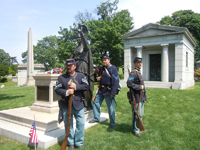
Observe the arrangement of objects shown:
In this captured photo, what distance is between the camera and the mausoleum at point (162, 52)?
15.1 m

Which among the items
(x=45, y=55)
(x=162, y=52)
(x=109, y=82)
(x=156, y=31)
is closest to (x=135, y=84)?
(x=109, y=82)

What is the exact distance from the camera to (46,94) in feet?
19.7

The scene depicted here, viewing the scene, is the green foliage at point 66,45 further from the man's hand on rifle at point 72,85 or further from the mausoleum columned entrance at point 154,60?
the man's hand on rifle at point 72,85

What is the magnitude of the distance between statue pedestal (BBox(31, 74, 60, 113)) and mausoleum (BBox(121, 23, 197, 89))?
11490mm

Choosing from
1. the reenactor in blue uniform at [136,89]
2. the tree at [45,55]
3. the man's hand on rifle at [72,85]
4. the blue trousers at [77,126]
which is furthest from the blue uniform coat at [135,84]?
the tree at [45,55]

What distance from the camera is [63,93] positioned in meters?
3.44

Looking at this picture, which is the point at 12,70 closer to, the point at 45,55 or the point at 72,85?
the point at 45,55

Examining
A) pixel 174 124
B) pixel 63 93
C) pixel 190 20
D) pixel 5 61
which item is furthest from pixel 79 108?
pixel 5 61

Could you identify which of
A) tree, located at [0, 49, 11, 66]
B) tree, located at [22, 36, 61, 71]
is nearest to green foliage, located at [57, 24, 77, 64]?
tree, located at [22, 36, 61, 71]

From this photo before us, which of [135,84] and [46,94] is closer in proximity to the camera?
[135,84]

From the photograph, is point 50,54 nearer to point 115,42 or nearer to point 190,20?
point 115,42

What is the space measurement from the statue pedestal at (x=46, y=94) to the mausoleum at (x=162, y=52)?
11490 millimetres

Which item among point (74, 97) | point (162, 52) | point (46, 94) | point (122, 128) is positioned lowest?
point (122, 128)

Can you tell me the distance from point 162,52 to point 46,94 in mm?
13316
